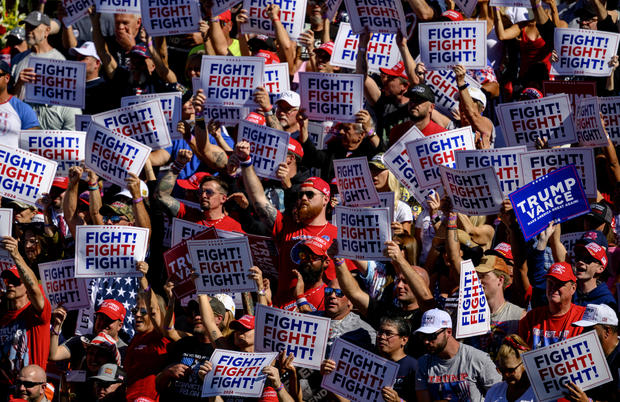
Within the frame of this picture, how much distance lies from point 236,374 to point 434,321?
1605 mm

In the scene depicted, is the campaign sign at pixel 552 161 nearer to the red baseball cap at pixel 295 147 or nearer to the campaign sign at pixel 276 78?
the red baseball cap at pixel 295 147

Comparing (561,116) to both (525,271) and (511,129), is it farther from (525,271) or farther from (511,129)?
(525,271)

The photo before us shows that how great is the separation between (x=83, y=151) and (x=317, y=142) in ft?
7.90

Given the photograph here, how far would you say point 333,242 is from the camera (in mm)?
11211

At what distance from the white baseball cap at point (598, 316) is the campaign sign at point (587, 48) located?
4.13m

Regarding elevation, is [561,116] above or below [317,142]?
above

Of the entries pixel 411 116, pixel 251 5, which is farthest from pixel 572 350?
pixel 251 5

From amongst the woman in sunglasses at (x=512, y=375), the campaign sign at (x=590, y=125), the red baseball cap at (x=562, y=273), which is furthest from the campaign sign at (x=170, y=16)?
the woman in sunglasses at (x=512, y=375)

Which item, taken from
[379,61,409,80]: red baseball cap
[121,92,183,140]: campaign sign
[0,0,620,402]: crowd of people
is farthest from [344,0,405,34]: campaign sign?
[121,92,183,140]: campaign sign

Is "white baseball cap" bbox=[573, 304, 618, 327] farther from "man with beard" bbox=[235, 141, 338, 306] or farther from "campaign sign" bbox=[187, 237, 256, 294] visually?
"campaign sign" bbox=[187, 237, 256, 294]

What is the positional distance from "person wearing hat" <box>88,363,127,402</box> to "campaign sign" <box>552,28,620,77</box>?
5.51 m

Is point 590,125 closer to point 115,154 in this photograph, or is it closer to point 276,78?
point 276,78

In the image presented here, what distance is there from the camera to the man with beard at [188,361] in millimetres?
10766

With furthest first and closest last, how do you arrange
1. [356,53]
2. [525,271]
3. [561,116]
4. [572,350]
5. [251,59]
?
[356,53] → [251,59] → [561,116] → [525,271] → [572,350]
